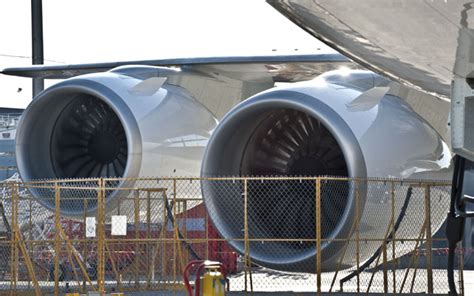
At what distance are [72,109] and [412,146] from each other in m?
5.32

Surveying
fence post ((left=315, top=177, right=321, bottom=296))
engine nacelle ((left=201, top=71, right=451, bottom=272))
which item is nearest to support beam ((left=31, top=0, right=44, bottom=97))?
engine nacelle ((left=201, top=71, right=451, bottom=272))

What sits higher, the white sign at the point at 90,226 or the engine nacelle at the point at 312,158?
the engine nacelle at the point at 312,158

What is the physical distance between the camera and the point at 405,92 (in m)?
14.8

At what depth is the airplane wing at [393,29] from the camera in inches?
296

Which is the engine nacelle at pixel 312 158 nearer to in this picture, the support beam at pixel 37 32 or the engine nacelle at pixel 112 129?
the engine nacelle at pixel 112 129

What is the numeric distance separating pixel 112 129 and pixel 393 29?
9.36 meters

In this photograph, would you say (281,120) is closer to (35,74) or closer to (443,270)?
(35,74)

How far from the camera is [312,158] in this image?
1565cm

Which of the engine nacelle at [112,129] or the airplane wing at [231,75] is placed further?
the airplane wing at [231,75]

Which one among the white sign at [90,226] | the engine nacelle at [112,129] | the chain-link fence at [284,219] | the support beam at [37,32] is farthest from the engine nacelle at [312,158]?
the support beam at [37,32]

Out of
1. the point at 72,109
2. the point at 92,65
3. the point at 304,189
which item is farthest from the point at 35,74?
the point at 304,189

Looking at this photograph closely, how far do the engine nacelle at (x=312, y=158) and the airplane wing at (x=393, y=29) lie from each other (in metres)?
3.84

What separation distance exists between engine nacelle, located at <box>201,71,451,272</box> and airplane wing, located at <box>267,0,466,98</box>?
384cm

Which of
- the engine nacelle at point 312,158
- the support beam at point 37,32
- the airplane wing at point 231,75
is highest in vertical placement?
the support beam at point 37,32
